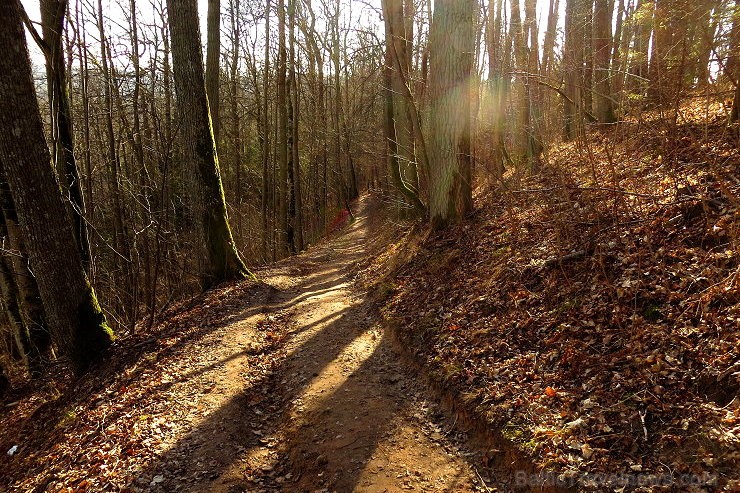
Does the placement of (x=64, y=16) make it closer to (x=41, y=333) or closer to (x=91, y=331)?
(x=91, y=331)

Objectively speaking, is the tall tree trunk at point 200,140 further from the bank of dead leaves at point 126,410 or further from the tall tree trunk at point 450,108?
the tall tree trunk at point 450,108

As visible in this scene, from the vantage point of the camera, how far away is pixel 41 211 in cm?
571

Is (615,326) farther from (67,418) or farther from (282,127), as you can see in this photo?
(282,127)

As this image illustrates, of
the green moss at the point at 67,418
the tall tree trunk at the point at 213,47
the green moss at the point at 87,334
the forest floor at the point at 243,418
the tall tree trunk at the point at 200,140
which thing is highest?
the tall tree trunk at the point at 213,47

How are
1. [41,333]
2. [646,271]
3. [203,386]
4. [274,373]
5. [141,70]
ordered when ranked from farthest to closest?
1. [141,70]
2. [41,333]
3. [274,373]
4. [203,386]
5. [646,271]

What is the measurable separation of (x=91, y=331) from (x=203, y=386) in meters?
2.36

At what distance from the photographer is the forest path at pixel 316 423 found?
12.6 ft

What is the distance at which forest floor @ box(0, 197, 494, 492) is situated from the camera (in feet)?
12.9

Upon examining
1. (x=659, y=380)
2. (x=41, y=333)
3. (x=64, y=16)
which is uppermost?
(x=64, y=16)

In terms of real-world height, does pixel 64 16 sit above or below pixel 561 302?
above

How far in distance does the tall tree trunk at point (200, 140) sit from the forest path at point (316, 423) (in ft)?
7.84

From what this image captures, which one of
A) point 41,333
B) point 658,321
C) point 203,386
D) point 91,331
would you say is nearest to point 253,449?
point 203,386

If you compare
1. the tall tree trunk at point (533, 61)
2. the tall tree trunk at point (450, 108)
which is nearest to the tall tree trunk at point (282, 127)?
the tall tree trunk at point (533, 61)

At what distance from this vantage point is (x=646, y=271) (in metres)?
4.35
